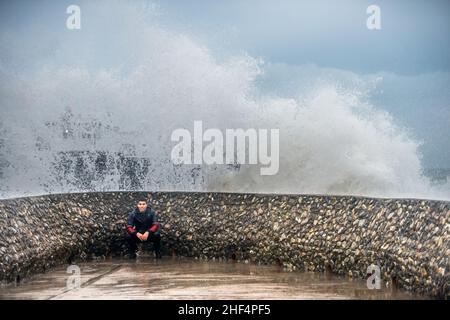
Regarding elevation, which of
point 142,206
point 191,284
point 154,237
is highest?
point 142,206


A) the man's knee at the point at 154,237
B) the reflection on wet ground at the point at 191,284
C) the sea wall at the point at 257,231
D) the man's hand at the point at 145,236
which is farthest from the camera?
the man's knee at the point at 154,237

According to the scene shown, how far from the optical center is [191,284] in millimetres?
13273

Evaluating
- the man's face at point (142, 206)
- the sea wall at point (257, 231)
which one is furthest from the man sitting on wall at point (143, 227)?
the sea wall at point (257, 231)

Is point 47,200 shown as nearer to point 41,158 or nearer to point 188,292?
point 188,292

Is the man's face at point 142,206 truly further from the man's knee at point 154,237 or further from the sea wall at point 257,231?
the sea wall at point 257,231

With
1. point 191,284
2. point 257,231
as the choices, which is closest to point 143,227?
point 257,231

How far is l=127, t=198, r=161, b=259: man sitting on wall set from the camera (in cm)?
1655

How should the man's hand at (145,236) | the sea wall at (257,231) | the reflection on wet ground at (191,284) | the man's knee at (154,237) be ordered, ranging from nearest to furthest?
the sea wall at (257,231)
the reflection on wet ground at (191,284)
the man's hand at (145,236)
the man's knee at (154,237)

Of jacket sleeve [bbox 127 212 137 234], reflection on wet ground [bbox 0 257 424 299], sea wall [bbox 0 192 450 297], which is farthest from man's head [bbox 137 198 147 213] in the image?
reflection on wet ground [bbox 0 257 424 299]

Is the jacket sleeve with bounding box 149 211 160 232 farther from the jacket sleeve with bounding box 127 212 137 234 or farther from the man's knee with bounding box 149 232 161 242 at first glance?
the jacket sleeve with bounding box 127 212 137 234

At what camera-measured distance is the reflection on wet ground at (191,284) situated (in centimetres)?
1206

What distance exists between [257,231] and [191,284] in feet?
A: 9.53

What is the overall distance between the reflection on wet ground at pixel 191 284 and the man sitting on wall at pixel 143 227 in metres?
0.77

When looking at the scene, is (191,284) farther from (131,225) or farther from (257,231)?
(131,225)
